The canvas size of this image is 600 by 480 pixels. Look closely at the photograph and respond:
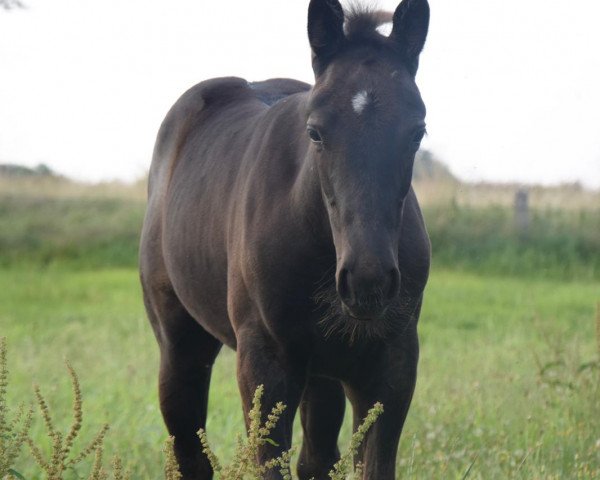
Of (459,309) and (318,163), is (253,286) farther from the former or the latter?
(459,309)

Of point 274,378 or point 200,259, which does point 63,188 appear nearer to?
point 200,259

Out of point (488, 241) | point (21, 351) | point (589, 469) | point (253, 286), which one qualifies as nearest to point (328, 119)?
point (253, 286)

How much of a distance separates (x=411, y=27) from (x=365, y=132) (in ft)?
2.03

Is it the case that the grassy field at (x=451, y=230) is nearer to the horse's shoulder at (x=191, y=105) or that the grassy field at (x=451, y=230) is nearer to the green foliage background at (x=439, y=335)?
the green foliage background at (x=439, y=335)

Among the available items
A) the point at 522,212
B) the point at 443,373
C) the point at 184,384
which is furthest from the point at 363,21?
the point at 522,212

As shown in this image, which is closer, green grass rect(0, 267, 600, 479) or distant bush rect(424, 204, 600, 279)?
green grass rect(0, 267, 600, 479)

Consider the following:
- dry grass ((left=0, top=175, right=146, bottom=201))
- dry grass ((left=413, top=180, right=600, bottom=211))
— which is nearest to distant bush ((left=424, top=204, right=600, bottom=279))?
dry grass ((left=413, top=180, right=600, bottom=211))

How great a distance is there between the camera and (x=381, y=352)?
4012mm

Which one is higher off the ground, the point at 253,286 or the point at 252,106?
the point at 252,106

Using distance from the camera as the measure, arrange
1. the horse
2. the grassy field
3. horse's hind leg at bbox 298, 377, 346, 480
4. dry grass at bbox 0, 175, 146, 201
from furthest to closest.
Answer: dry grass at bbox 0, 175, 146, 201 < the grassy field < horse's hind leg at bbox 298, 377, 346, 480 < the horse

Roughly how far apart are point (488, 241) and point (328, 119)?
13.6 meters

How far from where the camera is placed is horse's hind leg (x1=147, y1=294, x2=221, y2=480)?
18.4ft

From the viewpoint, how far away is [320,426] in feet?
16.4

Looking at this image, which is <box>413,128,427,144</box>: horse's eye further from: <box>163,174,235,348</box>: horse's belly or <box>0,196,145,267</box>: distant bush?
<box>0,196,145,267</box>: distant bush
